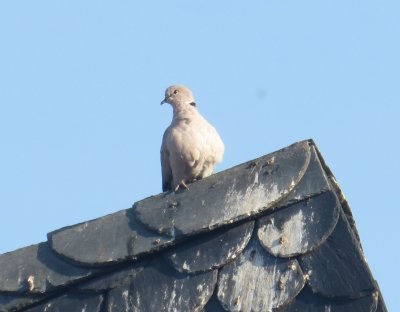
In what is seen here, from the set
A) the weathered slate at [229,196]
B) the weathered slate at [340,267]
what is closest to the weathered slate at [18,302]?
the weathered slate at [229,196]

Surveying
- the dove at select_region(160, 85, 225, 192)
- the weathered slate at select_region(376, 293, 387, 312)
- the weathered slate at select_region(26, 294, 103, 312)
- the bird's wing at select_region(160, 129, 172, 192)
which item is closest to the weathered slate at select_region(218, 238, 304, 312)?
the weathered slate at select_region(376, 293, 387, 312)

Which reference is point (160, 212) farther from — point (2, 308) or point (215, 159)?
point (215, 159)

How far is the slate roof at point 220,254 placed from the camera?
13.4 ft

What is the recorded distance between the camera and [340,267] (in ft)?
13.3

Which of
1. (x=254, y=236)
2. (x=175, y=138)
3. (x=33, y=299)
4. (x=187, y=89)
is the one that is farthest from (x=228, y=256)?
(x=187, y=89)

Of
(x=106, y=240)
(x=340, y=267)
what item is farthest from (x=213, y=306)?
(x=106, y=240)

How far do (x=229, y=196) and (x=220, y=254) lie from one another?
26 centimetres

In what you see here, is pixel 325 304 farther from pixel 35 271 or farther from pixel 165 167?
pixel 165 167

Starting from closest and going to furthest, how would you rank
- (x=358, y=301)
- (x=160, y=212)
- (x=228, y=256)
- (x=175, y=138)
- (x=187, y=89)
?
1. (x=358, y=301)
2. (x=228, y=256)
3. (x=160, y=212)
4. (x=175, y=138)
5. (x=187, y=89)

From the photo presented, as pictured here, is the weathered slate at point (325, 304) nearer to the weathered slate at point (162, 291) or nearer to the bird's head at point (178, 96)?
the weathered slate at point (162, 291)

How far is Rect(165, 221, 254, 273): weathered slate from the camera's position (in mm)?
4262

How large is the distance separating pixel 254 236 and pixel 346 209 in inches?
18.7

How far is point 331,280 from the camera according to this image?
4.04m

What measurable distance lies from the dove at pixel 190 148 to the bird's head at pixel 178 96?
0.48m
